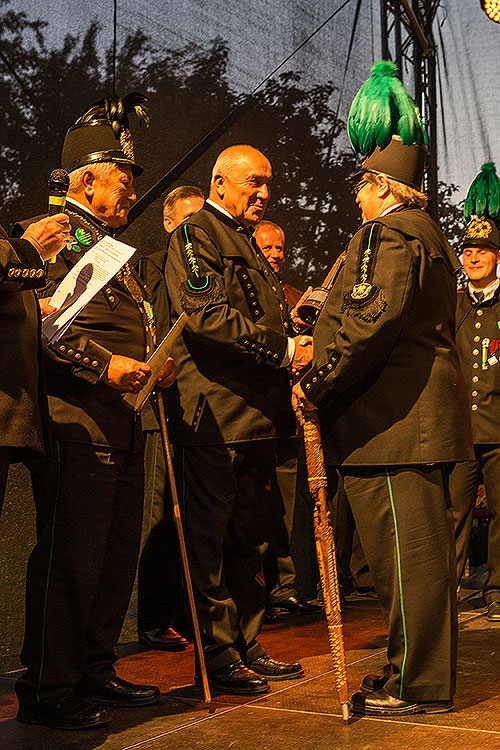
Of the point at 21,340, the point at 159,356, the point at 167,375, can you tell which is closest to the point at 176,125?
the point at 167,375

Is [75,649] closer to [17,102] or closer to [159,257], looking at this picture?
[159,257]

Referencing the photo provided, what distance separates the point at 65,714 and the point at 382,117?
2118mm

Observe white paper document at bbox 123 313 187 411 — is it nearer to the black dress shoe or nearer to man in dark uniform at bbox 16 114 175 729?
man in dark uniform at bbox 16 114 175 729

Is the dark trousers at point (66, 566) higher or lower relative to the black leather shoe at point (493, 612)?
higher

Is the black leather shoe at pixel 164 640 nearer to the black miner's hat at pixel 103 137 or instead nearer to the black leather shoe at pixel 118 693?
the black leather shoe at pixel 118 693

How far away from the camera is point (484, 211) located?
534 cm

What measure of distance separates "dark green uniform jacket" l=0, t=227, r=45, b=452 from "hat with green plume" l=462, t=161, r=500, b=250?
123 inches

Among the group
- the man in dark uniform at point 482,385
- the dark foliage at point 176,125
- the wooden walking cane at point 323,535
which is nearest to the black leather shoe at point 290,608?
the man in dark uniform at point 482,385

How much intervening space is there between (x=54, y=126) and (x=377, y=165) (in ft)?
5.05

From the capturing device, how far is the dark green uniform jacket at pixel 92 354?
287 cm

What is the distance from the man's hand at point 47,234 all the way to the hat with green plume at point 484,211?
3.05 meters

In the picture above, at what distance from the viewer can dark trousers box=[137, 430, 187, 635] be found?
158 inches

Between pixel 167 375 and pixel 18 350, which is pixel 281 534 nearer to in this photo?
pixel 167 375

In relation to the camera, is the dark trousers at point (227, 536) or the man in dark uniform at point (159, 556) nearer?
the dark trousers at point (227, 536)
